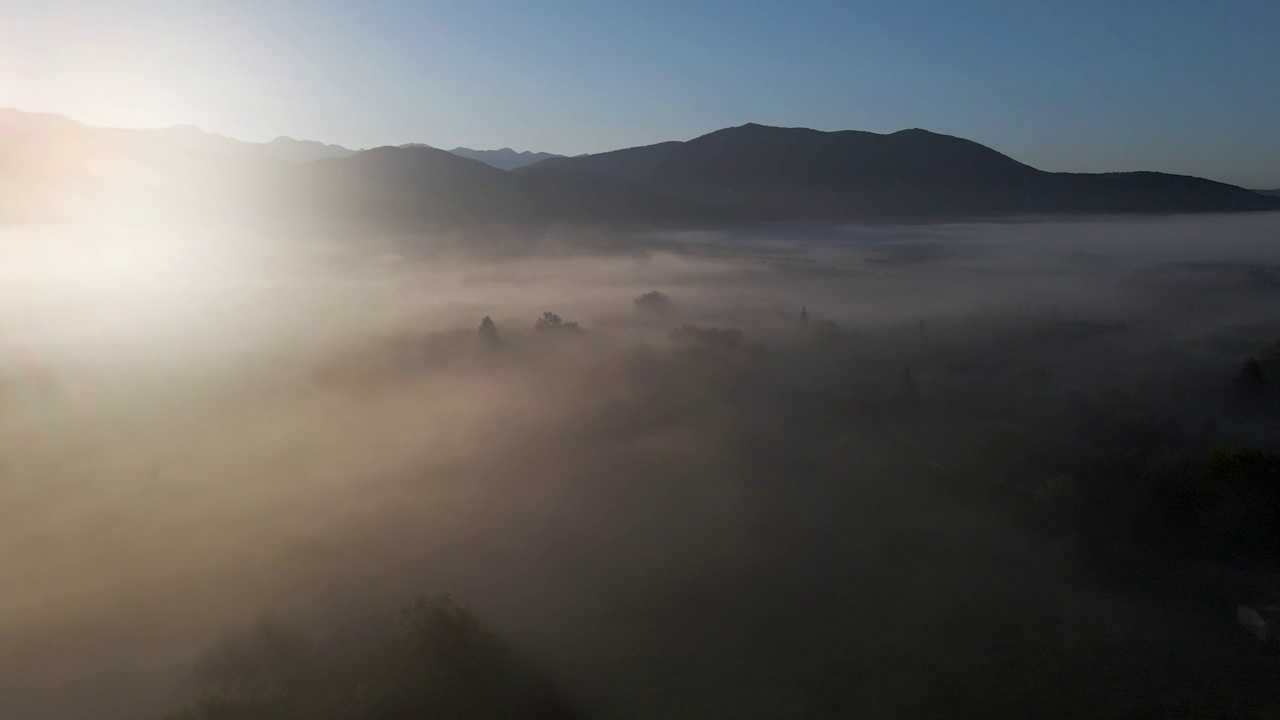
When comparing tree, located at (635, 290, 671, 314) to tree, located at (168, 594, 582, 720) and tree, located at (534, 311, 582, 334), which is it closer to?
tree, located at (534, 311, 582, 334)

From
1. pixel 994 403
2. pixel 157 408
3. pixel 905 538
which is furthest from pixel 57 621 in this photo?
pixel 994 403

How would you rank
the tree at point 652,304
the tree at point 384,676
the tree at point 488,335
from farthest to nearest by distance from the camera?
the tree at point 652,304 → the tree at point 488,335 → the tree at point 384,676

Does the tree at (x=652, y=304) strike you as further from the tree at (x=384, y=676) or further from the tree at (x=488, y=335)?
the tree at (x=384, y=676)

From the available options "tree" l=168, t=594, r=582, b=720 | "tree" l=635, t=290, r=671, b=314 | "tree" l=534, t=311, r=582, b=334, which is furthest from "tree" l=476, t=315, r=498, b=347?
"tree" l=168, t=594, r=582, b=720

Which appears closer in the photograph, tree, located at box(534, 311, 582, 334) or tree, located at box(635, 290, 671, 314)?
tree, located at box(534, 311, 582, 334)

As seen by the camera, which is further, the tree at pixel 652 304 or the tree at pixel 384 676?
the tree at pixel 652 304

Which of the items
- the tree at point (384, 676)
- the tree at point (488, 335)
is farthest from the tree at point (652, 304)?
the tree at point (384, 676)

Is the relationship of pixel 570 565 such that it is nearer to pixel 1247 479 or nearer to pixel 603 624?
pixel 603 624

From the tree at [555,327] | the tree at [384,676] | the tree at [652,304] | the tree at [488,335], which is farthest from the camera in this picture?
the tree at [652,304]

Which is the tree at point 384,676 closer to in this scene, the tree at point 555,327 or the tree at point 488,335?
the tree at point 488,335

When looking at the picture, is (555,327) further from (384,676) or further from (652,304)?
(384,676)

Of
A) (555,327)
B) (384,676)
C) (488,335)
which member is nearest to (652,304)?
(555,327)
